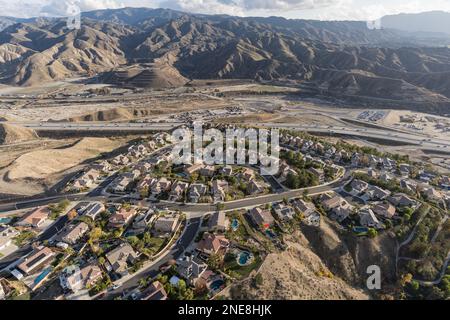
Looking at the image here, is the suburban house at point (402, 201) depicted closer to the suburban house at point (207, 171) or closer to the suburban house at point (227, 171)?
the suburban house at point (227, 171)

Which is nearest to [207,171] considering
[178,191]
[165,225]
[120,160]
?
[178,191]

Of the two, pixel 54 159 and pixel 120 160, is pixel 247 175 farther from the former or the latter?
pixel 54 159

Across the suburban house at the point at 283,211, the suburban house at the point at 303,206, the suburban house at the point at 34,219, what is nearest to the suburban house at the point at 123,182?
the suburban house at the point at 34,219

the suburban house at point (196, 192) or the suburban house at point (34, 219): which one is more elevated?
the suburban house at point (196, 192)

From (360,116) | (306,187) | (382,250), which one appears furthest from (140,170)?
(360,116)

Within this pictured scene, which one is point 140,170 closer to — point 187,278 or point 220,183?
point 220,183
